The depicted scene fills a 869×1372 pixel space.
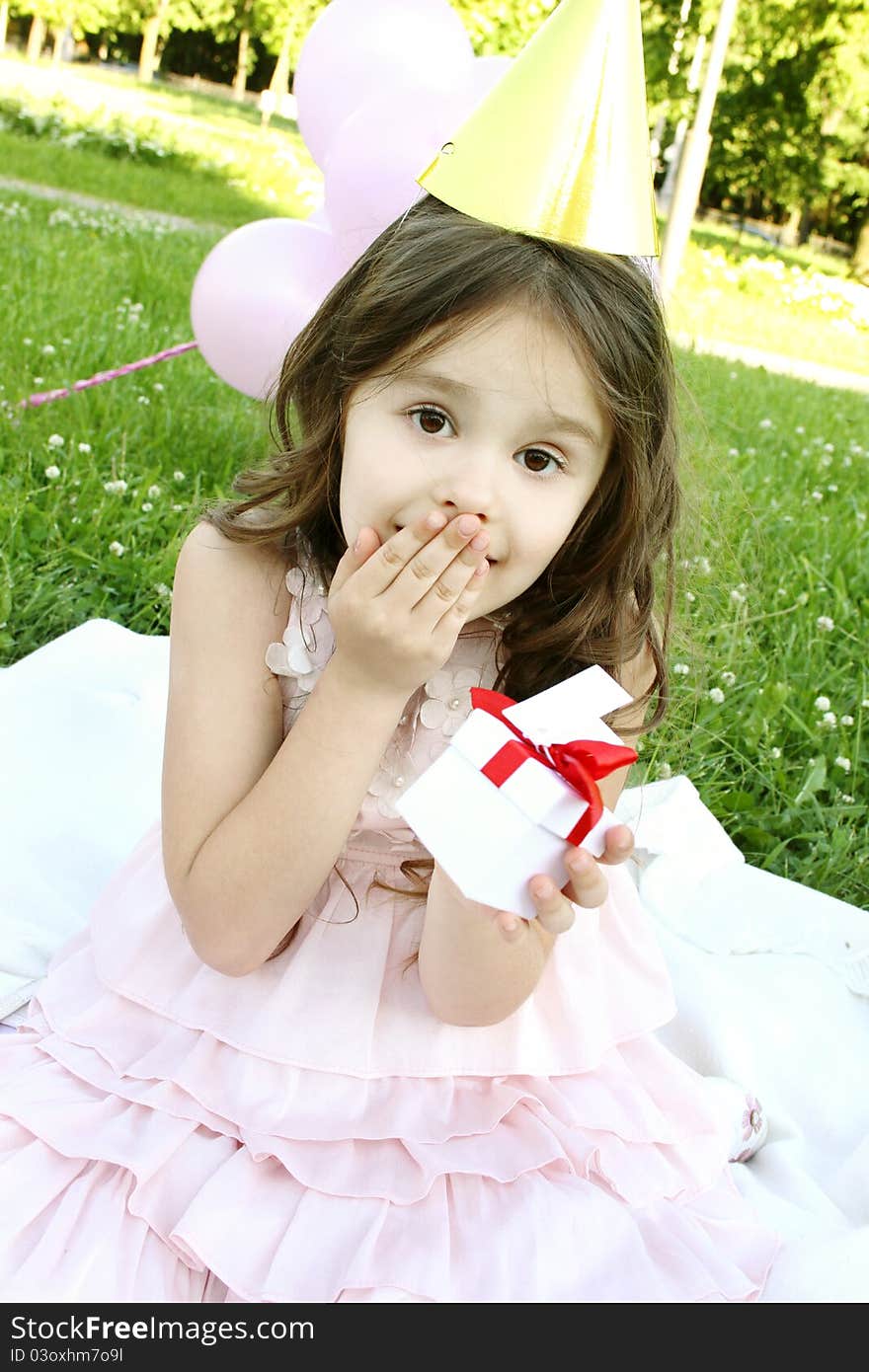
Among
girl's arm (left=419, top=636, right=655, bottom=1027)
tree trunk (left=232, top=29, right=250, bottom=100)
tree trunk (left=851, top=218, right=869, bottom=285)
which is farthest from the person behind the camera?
tree trunk (left=232, top=29, right=250, bottom=100)

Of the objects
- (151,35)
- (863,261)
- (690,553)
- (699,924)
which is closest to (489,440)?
(690,553)

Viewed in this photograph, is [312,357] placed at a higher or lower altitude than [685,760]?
higher

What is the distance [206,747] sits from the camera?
1.41m

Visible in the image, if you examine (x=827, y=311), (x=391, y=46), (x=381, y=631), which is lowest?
(x=827, y=311)

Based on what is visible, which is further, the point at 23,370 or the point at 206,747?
the point at 23,370

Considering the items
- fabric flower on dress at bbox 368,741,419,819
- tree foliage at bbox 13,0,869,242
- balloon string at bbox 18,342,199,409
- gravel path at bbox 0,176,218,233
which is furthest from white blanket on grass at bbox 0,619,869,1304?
tree foliage at bbox 13,0,869,242

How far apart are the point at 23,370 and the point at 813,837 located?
8.32 ft

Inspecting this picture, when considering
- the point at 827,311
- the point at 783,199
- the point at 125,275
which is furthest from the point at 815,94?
the point at 125,275

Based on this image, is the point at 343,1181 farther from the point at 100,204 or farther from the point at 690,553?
the point at 100,204

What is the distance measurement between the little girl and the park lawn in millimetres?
412

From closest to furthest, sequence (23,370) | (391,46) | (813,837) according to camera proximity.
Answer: (391,46)
(813,837)
(23,370)

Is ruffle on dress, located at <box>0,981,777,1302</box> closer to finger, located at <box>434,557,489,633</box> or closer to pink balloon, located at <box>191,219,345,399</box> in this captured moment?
finger, located at <box>434,557,489,633</box>

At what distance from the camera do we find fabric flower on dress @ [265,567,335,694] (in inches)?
57.4

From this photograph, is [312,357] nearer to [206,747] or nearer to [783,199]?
[206,747]
